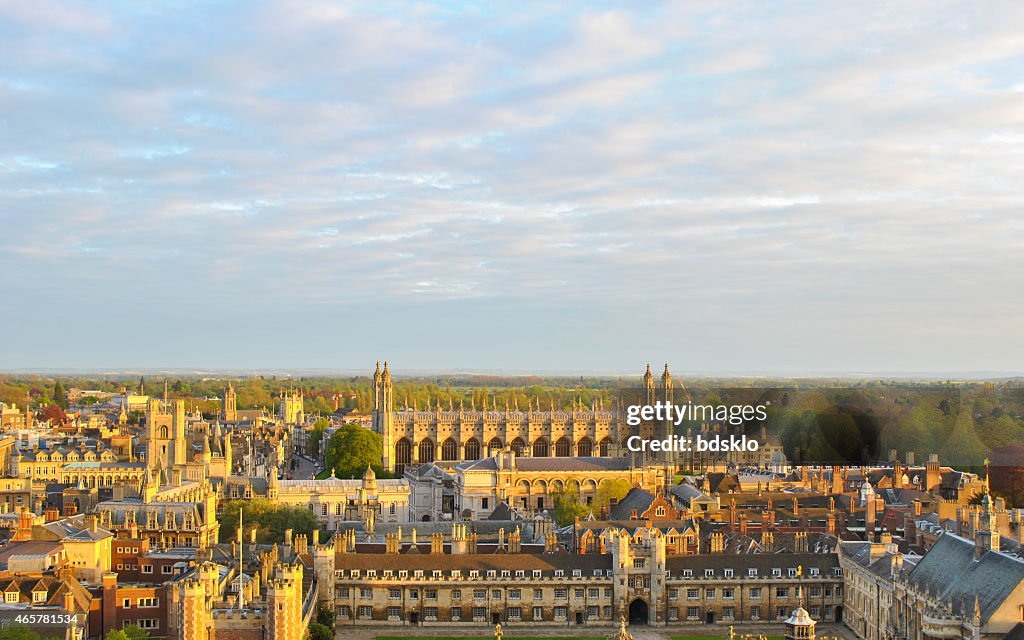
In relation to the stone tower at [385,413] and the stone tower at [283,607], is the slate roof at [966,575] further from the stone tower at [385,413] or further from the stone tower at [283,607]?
the stone tower at [385,413]

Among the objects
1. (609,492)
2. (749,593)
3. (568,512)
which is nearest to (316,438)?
(609,492)

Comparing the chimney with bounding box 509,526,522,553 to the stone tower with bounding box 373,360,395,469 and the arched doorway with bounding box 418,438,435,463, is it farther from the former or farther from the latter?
the arched doorway with bounding box 418,438,435,463

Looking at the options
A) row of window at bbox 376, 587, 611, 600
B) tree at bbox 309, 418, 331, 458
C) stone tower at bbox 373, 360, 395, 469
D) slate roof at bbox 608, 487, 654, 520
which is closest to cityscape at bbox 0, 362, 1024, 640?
row of window at bbox 376, 587, 611, 600

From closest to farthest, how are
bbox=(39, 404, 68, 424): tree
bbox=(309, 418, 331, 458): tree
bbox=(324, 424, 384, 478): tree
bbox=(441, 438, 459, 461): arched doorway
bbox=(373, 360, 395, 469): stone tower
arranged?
1. bbox=(324, 424, 384, 478): tree
2. bbox=(373, 360, 395, 469): stone tower
3. bbox=(441, 438, 459, 461): arched doorway
4. bbox=(309, 418, 331, 458): tree
5. bbox=(39, 404, 68, 424): tree

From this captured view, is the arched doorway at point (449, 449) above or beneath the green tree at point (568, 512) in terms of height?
above

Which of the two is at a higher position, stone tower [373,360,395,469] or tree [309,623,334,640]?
stone tower [373,360,395,469]

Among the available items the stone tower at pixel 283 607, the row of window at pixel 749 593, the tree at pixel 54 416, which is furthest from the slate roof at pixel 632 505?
the tree at pixel 54 416
